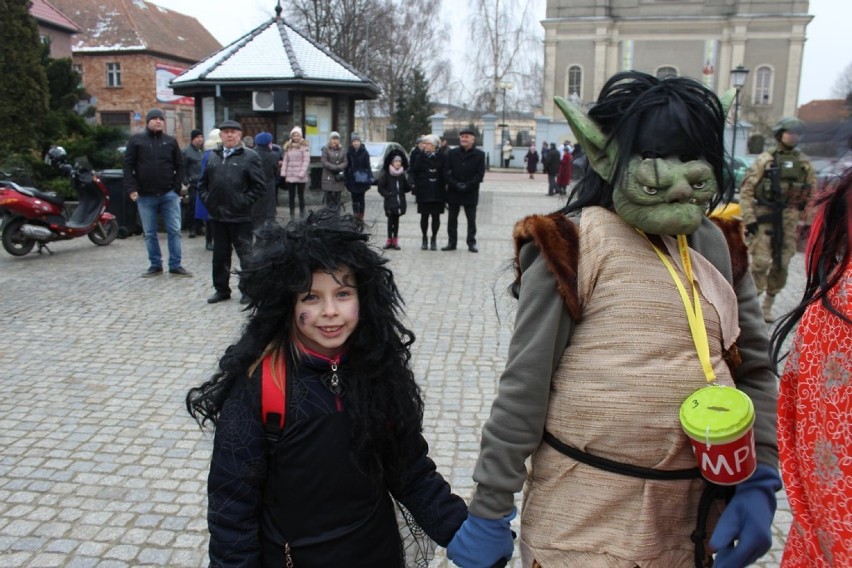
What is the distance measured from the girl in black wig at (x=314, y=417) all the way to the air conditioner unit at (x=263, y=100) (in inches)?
544

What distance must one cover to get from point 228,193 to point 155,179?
1.57 meters

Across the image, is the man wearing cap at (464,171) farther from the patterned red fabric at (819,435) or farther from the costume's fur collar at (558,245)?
the patterned red fabric at (819,435)

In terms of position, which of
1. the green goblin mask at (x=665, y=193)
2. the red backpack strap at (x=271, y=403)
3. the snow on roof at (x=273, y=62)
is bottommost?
the red backpack strap at (x=271, y=403)

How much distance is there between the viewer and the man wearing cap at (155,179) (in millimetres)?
8859

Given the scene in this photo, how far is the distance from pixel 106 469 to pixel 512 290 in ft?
9.86

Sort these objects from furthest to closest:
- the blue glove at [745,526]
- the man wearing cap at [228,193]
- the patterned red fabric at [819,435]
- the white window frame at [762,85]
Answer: the white window frame at [762,85] → the man wearing cap at [228,193] → the blue glove at [745,526] → the patterned red fabric at [819,435]

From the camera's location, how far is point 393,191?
11492 millimetres

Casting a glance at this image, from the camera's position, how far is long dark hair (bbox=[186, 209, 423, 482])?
2.02 m

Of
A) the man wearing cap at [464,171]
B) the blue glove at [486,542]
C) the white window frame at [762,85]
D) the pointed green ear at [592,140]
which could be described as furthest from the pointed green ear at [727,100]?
the white window frame at [762,85]

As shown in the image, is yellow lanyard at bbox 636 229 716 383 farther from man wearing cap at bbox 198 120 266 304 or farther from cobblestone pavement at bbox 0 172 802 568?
man wearing cap at bbox 198 120 266 304

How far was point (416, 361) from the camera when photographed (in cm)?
617

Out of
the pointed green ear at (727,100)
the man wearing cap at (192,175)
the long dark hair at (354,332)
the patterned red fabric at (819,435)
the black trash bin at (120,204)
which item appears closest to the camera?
the patterned red fabric at (819,435)

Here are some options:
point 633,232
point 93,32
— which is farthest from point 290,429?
point 93,32

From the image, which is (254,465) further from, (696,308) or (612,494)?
(696,308)
